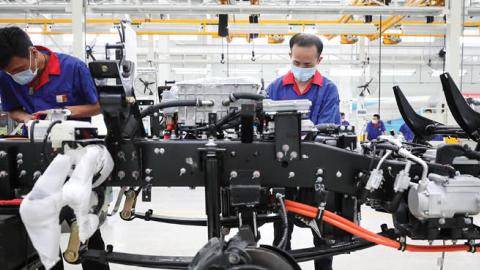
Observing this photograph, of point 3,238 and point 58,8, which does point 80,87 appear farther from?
point 58,8

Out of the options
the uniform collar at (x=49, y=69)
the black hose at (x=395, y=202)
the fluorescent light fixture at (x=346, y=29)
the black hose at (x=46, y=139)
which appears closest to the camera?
the black hose at (x=46, y=139)

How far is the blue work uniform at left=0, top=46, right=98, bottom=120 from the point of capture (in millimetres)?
1856

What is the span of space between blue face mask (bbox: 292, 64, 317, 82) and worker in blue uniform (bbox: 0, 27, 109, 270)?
107 centimetres

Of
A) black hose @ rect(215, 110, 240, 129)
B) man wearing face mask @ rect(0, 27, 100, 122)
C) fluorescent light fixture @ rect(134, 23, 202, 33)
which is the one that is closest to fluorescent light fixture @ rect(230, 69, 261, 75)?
fluorescent light fixture @ rect(134, 23, 202, 33)

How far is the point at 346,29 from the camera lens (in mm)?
5738

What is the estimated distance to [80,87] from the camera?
194cm

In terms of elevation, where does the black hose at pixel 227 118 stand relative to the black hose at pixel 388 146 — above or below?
above

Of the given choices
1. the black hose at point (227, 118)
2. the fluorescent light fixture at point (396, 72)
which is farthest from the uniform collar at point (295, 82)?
the fluorescent light fixture at point (396, 72)

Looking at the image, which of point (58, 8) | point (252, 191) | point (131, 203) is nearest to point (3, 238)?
point (131, 203)

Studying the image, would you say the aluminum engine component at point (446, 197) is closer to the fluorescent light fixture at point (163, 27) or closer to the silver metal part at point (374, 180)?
the silver metal part at point (374, 180)

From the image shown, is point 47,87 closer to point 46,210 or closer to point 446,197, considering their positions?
point 46,210

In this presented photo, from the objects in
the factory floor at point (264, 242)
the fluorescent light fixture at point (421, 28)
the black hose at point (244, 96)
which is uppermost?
the fluorescent light fixture at point (421, 28)

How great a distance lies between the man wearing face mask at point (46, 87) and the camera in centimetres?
176

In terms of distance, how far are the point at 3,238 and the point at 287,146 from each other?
3.19 feet
